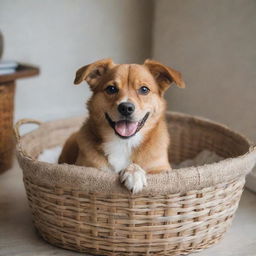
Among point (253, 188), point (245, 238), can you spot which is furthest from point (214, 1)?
point (245, 238)

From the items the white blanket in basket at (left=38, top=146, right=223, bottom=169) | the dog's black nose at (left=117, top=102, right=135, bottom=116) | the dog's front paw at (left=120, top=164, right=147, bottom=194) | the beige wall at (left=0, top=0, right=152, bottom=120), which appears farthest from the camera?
the beige wall at (left=0, top=0, right=152, bottom=120)

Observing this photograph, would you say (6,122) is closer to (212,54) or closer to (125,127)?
(125,127)

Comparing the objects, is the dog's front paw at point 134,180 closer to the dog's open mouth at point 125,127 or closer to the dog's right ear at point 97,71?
the dog's open mouth at point 125,127

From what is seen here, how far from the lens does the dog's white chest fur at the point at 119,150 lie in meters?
1.65

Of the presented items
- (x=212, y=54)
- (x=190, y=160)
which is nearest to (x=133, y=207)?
(x=190, y=160)

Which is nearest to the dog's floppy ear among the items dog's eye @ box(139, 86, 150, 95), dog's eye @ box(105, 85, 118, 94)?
dog's eye @ box(139, 86, 150, 95)

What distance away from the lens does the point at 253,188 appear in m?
2.26

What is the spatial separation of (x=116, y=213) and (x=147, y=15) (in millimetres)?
2192

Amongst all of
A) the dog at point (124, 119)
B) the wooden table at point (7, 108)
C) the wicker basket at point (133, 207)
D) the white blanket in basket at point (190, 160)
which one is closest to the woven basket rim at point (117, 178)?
the wicker basket at point (133, 207)

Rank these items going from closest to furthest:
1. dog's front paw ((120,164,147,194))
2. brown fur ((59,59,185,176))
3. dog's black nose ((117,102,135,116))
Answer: dog's front paw ((120,164,147,194))
dog's black nose ((117,102,135,116))
brown fur ((59,59,185,176))

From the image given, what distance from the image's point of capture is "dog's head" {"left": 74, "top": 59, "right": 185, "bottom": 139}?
5.21 feet

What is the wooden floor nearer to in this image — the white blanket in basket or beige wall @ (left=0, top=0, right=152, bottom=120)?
the white blanket in basket

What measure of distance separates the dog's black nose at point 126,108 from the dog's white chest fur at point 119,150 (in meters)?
0.17

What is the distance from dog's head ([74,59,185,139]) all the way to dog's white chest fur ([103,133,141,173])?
7 cm
